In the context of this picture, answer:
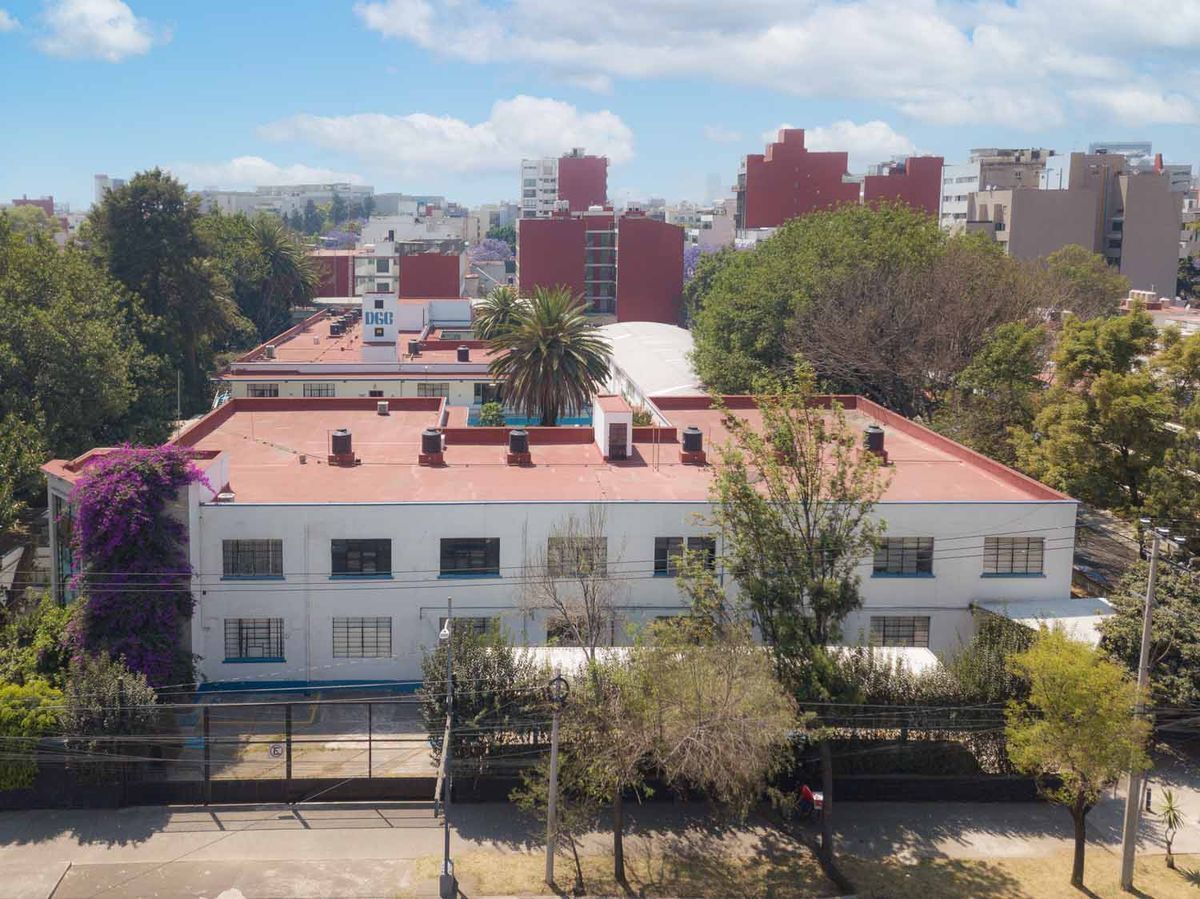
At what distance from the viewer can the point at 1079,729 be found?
81.4 feet

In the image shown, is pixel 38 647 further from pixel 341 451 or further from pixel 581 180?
pixel 581 180

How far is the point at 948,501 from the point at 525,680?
1406 centimetres

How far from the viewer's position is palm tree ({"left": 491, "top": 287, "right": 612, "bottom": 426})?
55656 mm

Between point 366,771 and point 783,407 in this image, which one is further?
point 366,771

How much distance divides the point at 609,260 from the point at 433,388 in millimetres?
54244

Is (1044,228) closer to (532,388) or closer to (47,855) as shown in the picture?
(532,388)

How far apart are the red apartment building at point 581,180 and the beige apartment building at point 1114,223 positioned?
75315 millimetres

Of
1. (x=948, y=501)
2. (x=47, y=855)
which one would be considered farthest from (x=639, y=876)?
(x=948, y=501)

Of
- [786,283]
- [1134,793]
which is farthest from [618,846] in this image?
[786,283]

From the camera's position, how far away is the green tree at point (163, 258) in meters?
73.3

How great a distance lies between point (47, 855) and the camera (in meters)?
26.0

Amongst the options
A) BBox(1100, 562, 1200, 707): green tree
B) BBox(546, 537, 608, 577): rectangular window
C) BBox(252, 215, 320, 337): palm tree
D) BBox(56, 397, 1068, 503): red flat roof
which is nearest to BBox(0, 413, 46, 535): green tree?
BBox(56, 397, 1068, 503): red flat roof

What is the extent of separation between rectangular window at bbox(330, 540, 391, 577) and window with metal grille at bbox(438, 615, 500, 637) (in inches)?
90.4

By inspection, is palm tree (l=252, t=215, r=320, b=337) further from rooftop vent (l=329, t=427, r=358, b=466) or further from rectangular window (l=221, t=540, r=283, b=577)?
rectangular window (l=221, t=540, r=283, b=577)
